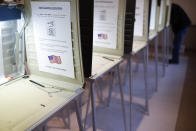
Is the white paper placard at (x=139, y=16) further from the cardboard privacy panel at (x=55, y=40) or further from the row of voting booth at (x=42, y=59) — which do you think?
the cardboard privacy panel at (x=55, y=40)

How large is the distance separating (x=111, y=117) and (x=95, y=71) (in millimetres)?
1110

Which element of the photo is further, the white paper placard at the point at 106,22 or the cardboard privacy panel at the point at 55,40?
the white paper placard at the point at 106,22

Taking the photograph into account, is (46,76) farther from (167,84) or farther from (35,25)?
(167,84)

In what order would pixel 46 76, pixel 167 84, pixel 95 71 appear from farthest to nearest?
pixel 167 84 < pixel 95 71 < pixel 46 76

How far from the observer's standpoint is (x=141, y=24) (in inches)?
83.2

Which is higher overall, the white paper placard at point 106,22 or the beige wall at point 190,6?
the beige wall at point 190,6

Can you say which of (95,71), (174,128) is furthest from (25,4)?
(174,128)

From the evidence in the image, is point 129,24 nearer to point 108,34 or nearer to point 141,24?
point 108,34

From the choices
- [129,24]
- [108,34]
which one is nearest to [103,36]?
[108,34]

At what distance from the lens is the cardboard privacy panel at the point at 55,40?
995 millimetres

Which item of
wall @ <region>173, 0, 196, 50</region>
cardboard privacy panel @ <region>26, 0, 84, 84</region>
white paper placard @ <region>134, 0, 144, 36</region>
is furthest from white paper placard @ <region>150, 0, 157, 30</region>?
wall @ <region>173, 0, 196, 50</region>

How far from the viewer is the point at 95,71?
133cm

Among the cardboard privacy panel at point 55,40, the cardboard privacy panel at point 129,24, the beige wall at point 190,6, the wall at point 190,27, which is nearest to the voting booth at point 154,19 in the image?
the cardboard privacy panel at point 129,24

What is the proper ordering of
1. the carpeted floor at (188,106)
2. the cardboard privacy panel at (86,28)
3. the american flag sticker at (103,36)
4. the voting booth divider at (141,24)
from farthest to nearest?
the carpeted floor at (188,106)
the voting booth divider at (141,24)
the american flag sticker at (103,36)
the cardboard privacy panel at (86,28)
